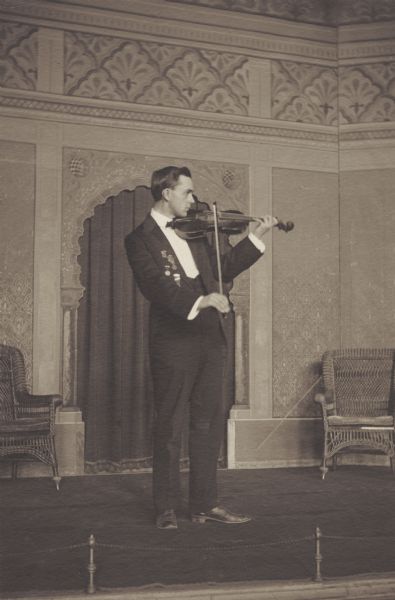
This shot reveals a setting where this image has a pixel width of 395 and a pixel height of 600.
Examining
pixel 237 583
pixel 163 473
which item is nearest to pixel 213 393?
pixel 163 473

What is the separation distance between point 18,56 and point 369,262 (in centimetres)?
298

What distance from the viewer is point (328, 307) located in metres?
5.80

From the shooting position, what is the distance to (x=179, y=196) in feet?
11.2

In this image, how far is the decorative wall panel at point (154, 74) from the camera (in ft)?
17.7

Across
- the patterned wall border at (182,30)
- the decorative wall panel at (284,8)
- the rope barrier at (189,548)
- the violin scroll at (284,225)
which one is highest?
the decorative wall panel at (284,8)

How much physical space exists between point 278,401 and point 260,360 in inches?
13.3

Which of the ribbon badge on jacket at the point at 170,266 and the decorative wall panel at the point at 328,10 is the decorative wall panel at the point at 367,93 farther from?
the ribbon badge on jacket at the point at 170,266

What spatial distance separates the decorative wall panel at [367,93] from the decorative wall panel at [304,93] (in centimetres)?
8

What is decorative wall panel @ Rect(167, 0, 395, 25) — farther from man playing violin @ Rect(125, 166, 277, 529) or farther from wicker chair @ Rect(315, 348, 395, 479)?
man playing violin @ Rect(125, 166, 277, 529)

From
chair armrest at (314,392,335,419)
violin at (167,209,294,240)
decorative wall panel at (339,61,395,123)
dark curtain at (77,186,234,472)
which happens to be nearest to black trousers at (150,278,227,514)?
violin at (167,209,294,240)

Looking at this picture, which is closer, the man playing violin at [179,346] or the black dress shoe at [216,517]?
the man playing violin at [179,346]

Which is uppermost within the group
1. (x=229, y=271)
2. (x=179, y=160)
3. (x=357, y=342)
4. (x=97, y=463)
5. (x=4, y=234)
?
(x=179, y=160)

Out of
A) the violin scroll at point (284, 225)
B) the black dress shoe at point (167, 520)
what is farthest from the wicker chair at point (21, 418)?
the violin scroll at point (284, 225)

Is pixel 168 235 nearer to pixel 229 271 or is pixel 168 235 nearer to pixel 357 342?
pixel 229 271
